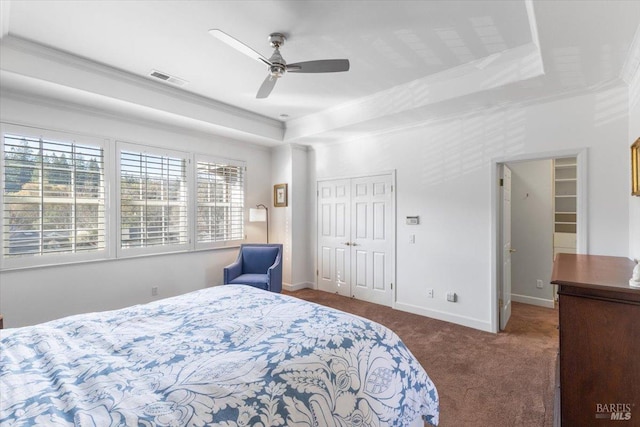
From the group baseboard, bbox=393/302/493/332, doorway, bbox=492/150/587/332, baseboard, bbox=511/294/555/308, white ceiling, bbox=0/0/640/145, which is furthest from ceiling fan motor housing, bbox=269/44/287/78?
baseboard, bbox=511/294/555/308

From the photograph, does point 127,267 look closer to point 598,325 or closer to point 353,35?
point 353,35

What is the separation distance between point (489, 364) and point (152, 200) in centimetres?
425

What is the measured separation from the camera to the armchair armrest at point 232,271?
422cm

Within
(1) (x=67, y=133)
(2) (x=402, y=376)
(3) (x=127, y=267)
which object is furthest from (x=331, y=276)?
(1) (x=67, y=133)

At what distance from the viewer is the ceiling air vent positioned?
3.21 m

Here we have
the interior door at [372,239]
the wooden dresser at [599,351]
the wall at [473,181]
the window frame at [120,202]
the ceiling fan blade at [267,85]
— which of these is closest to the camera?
the wooden dresser at [599,351]

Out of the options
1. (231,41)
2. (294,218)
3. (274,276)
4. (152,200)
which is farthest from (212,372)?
(294,218)

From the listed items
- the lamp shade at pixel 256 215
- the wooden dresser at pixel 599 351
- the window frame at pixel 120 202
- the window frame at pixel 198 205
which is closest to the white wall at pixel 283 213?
the lamp shade at pixel 256 215

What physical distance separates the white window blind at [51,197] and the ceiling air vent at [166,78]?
1138 mm

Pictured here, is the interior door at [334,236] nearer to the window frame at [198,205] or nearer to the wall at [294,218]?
the wall at [294,218]

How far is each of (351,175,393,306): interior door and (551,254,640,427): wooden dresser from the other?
9.20 feet

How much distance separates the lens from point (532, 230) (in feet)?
14.6

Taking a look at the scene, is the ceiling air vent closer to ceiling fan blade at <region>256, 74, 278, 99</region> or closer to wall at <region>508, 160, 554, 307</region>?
ceiling fan blade at <region>256, 74, 278, 99</region>

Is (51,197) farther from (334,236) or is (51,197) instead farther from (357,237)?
(357,237)
